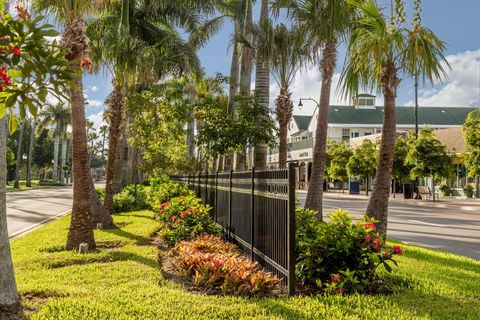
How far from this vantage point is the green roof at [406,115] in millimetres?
60737

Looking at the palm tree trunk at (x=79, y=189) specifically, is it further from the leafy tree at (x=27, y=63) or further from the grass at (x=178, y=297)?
the leafy tree at (x=27, y=63)

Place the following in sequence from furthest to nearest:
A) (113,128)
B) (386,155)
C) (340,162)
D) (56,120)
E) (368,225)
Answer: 1. (56,120)
2. (340,162)
3. (113,128)
4. (386,155)
5. (368,225)

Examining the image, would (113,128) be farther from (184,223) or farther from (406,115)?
(406,115)

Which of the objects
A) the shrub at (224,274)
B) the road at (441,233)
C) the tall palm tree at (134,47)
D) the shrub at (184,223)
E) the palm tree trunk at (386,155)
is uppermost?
the tall palm tree at (134,47)

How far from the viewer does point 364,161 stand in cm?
4003

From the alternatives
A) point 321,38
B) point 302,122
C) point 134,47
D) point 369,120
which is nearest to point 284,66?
point 321,38

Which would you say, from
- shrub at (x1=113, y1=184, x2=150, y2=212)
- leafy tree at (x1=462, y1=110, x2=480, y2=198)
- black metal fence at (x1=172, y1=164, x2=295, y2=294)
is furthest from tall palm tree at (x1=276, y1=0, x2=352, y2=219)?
leafy tree at (x1=462, y1=110, x2=480, y2=198)

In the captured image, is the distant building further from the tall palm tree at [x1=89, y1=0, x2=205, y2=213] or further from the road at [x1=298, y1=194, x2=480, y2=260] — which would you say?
the road at [x1=298, y1=194, x2=480, y2=260]

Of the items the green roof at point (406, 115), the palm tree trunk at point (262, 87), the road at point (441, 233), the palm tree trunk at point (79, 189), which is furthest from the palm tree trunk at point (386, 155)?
the green roof at point (406, 115)

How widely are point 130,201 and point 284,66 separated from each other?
10266 millimetres

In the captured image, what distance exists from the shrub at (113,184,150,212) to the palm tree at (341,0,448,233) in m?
13.3

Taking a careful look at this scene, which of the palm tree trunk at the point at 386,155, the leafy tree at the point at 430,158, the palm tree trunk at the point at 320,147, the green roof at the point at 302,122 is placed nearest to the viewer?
the palm tree trunk at the point at 386,155

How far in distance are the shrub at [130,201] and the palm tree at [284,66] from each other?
8.72 metres

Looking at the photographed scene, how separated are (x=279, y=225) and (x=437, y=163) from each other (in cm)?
2780
